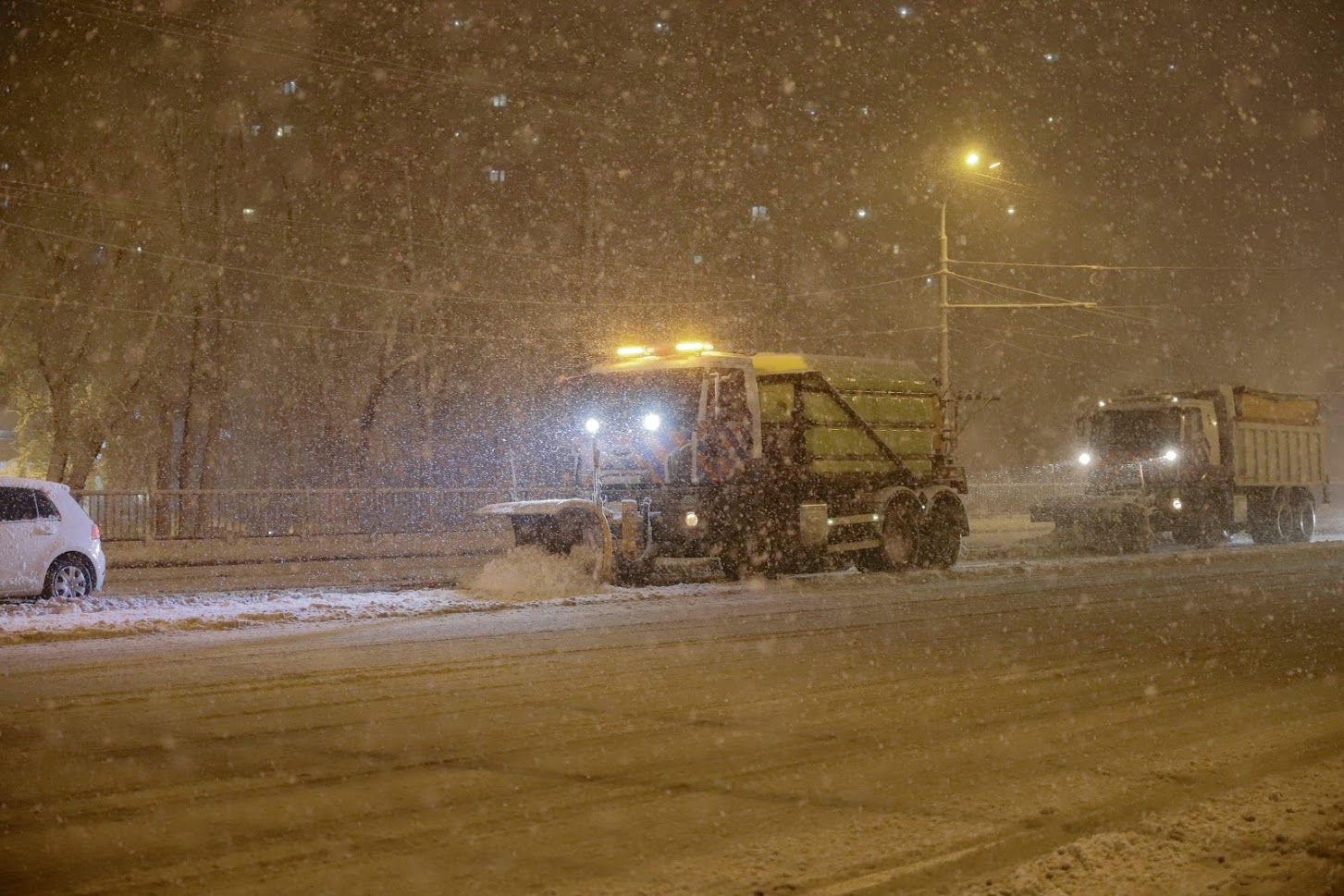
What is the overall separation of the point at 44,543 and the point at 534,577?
617 centimetres

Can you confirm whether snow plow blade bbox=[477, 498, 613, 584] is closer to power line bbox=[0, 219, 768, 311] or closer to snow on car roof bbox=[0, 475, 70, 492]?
snow on car roof bbox=[0, 475, 70, 492]

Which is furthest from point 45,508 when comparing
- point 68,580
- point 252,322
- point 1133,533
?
point 252,322

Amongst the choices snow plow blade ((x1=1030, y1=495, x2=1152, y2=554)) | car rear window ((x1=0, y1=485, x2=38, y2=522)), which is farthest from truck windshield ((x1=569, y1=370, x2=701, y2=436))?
snow plow blade ((x1=1030, y1=495, x2=1152, y2=554))

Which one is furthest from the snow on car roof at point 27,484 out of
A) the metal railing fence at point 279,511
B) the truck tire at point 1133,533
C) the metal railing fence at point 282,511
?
the truck tire at point 1133,533

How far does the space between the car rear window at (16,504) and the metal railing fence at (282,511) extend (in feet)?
37.6

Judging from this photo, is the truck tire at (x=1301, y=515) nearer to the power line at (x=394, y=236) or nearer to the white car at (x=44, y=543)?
the power line at (x=394, y=236)

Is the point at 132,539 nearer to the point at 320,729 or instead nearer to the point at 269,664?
the point at 269,664

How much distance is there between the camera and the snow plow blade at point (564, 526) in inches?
693

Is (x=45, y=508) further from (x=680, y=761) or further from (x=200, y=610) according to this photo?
(x=680, y=761)

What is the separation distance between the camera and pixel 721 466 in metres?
18.3

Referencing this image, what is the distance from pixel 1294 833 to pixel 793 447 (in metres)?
13.6

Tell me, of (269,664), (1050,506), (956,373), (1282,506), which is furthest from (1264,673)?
(956,373)

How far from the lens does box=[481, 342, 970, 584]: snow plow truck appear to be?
59.6 ft

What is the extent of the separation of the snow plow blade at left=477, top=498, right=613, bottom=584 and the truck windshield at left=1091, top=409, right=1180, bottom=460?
15.6 metres
